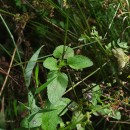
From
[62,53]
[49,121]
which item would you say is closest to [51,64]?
[62,53]

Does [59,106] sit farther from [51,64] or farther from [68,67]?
[68,67]

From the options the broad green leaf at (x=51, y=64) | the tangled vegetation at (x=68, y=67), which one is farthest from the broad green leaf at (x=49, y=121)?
the broad green leaf at (x=51, y=64)

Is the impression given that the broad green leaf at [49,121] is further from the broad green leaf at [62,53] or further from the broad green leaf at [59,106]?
the broad green leaf at [62,53]

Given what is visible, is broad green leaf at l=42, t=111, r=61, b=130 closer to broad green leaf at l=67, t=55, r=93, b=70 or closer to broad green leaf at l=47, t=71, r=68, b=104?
broad green leaf at l=47, t=71, r=68, b=104

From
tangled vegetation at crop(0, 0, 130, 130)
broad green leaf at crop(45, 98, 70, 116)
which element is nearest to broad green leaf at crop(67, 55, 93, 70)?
tangled vegetation at crop(0, 0, 130, 130)

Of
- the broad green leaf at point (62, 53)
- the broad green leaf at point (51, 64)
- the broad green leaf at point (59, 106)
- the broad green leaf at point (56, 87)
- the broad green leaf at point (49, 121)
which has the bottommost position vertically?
the broad green leaf at point (59, 106)

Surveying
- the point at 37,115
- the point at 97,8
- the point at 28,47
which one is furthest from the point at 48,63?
the point at 97,8

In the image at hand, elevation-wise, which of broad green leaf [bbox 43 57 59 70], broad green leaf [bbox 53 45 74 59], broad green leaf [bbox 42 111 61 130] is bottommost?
broad green leaf [bbox 42 111 61 130]

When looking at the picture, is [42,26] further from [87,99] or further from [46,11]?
[87,99]
